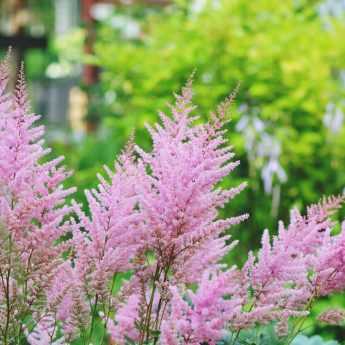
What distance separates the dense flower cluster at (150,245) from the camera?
195 cm

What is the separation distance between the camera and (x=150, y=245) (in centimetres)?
205

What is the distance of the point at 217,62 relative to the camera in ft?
20.9

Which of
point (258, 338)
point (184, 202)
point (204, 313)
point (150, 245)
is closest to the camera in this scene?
point (204, 313)

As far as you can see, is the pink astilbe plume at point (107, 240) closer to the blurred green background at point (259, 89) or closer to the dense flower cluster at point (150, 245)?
the dense flower cluster at point (150, 245)

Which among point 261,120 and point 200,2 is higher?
point 200,2

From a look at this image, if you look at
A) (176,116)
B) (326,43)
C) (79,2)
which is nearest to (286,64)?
(326,43)

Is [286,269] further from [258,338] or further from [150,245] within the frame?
[258,338]

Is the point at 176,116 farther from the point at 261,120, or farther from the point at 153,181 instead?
the point at 261,120

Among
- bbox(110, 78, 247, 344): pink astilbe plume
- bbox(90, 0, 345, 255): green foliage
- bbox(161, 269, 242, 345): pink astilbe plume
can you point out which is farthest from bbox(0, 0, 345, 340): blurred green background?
bbox(161, 269, 242, 345): pink astilbe plume

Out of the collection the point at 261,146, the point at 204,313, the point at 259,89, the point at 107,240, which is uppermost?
the point at 259,89

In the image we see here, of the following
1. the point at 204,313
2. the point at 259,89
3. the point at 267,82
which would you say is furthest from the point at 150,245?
the point at 267,82

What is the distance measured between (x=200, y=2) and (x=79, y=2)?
6.55 meters

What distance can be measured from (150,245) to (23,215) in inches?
11.4

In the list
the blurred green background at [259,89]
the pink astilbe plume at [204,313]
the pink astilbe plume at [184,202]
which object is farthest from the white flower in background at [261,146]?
the pink astilbe plume at [204,313]
